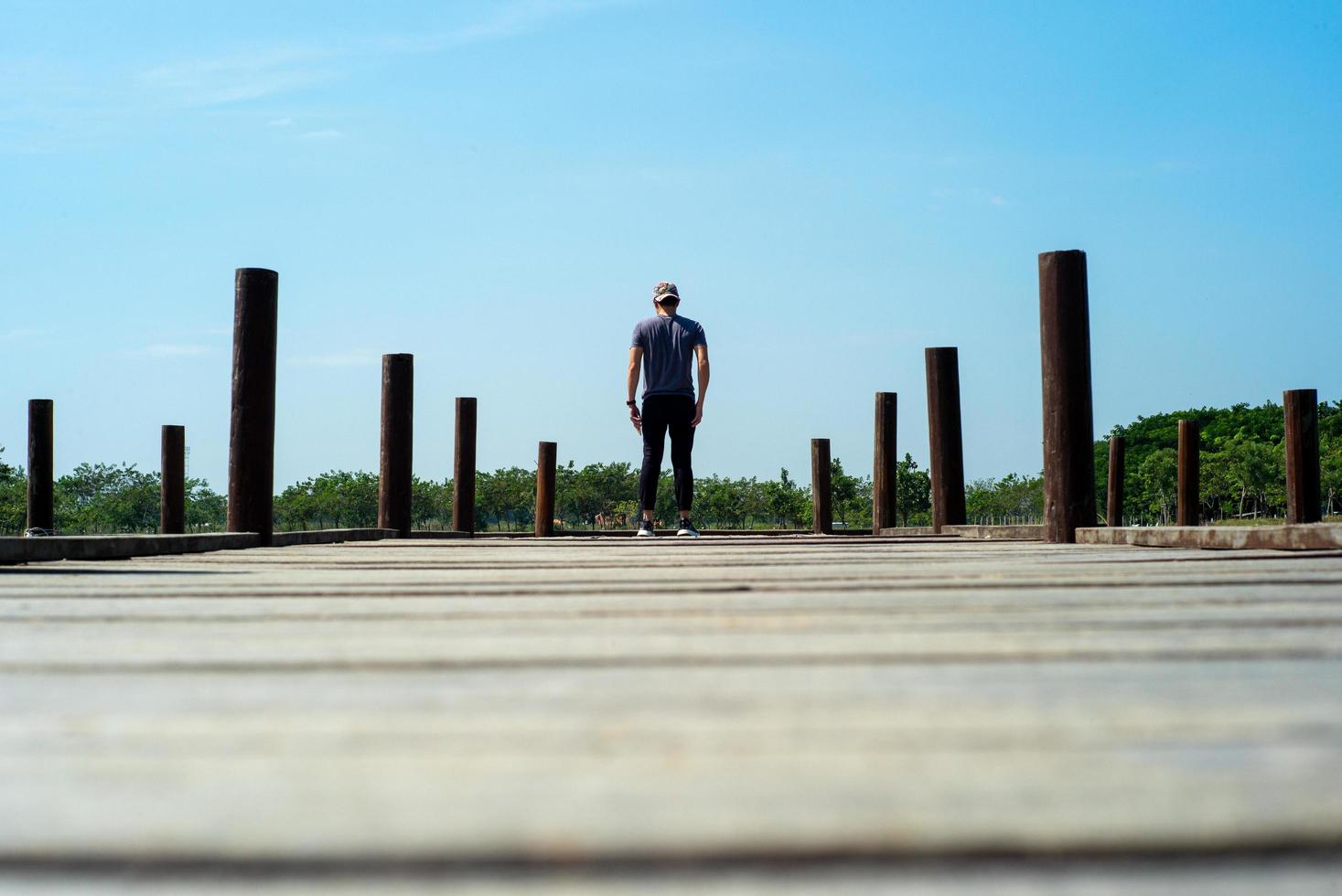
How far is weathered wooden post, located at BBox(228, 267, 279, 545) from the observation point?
566 cm

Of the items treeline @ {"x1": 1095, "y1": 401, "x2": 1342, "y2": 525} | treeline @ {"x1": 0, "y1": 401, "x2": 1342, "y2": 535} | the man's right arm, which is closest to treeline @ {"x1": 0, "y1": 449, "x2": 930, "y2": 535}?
treeline @ {"x1": 0, "y1": 401, "x2": 1342, "y2": 535}

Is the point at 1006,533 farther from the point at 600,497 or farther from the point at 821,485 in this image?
the point at 600,497

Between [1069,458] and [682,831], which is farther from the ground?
[1069,458]

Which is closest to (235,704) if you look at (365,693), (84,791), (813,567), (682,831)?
(365,693)

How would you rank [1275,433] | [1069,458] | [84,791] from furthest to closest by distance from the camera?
[1275,433] < [1069,458] < [84,791]

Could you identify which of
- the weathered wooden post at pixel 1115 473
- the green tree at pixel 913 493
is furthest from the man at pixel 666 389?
A: the green tree at pixel 913 493

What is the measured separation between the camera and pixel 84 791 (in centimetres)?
94

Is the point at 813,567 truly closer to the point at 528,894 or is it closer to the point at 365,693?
the point at 365,693

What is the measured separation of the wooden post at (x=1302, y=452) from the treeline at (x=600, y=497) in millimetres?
48123

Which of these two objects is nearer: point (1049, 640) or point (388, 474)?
point (1049, 640)

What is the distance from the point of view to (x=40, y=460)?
44.9 ft

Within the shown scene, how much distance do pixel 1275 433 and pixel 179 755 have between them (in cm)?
11192

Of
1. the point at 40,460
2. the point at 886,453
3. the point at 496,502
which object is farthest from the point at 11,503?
the point at 886,453

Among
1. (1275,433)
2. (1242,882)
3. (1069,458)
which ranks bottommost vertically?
(1242,882)
